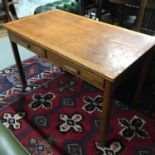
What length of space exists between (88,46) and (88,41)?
69mm

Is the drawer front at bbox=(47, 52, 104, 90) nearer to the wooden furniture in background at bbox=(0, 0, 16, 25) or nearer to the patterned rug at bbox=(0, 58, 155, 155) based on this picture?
the patterned rug at bbox=(0, 58, 155, 155)

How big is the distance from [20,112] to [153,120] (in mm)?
1163

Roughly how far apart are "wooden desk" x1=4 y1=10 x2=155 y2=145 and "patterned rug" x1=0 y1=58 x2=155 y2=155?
187mm

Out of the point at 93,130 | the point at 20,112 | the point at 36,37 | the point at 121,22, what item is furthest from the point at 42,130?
the point at 121,22

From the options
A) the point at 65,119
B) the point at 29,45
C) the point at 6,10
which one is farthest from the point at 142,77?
the point at 6,10

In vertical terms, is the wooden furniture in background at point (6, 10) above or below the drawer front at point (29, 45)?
below

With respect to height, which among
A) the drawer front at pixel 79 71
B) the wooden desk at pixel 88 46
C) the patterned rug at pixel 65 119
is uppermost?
the wooden desk at pixel 88 46

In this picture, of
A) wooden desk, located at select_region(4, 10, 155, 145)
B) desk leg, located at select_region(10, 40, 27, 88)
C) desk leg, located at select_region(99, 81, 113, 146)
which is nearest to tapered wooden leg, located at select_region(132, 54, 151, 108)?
wooden desk, located at select_region(4, 10, 155, 145)

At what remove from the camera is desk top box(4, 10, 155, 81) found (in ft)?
3.66

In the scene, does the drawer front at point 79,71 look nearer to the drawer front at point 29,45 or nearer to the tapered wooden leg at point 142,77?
the drawer front at point 29,45

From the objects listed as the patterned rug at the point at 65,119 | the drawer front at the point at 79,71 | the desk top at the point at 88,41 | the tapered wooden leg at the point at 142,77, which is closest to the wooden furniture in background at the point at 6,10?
the patterned rug at the point at 65,119

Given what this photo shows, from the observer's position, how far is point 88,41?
1.33m

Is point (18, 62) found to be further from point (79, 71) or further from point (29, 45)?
point (79, 71)

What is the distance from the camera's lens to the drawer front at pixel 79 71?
3.59 feet
